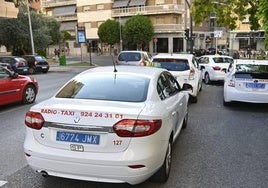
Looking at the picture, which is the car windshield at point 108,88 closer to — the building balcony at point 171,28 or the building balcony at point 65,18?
the building balcony at point 171,28

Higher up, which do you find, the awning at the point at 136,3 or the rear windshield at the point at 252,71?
the awning at the point at 136,3

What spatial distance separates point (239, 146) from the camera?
6.02 meters

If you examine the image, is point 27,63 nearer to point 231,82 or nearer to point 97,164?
point 231,82

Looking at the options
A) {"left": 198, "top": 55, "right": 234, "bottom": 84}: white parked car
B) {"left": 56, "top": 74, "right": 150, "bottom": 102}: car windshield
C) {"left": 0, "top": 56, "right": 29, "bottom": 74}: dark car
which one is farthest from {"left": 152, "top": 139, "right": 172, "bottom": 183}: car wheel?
{"left": 0, "top": 56, "right": 29, "bottom": 74}: dark car

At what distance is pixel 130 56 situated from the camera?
19.3 meters

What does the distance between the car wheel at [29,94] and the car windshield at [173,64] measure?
405 cm

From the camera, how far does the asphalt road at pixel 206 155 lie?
4.38 m

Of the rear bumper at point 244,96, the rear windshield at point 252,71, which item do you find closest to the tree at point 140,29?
the rear windshield at point 252,71

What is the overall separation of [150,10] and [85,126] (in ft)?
184

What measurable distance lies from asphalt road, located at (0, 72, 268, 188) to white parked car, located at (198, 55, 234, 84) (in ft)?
22.9

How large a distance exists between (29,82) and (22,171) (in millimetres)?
6361

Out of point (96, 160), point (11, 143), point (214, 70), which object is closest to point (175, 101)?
point (96, 160)

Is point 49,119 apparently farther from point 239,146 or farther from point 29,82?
point 29,82

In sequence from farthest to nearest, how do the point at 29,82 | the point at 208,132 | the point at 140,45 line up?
1. the point at 140,45
2. the point at 29,82
3. the point at 208,132
